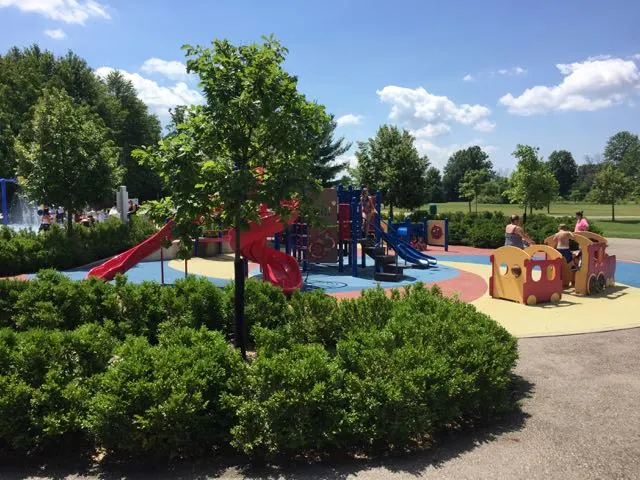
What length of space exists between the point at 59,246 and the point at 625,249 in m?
23.2

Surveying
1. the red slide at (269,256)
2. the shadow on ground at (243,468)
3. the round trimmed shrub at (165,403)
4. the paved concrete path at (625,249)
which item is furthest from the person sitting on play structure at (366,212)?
the shadow on ground at (243,468)

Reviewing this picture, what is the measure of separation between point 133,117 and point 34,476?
61.4m

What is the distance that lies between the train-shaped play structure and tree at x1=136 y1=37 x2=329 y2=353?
6.80 m

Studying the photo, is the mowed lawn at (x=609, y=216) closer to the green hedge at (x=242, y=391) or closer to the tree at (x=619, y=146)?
the green hedge at (x=242, y=391)

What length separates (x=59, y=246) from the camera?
1769 cm

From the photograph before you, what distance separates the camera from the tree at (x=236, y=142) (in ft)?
20.0

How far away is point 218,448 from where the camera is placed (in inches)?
184

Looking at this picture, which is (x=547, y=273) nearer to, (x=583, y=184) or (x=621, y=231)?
(x=621, y=231)

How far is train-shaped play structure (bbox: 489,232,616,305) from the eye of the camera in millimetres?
11461

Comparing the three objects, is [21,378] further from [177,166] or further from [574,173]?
[574,173]

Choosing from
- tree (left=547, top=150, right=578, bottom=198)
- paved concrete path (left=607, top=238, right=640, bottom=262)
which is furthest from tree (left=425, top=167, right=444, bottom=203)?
paved concrete path (left=607, top=238, right=640, bottom=262)

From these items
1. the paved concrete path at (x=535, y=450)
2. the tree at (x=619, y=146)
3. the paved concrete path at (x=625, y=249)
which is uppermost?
the tree at (x=619, y=146)

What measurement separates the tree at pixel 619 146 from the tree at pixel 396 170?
14916cm

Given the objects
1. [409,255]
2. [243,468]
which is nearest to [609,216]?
[409,255]
